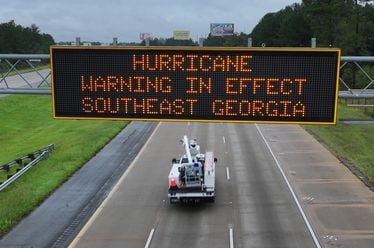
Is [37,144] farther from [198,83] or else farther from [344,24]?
[344,24]

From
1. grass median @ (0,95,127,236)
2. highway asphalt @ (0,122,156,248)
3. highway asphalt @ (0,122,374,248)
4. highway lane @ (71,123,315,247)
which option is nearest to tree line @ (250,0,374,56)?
grass median @ (0,95,127,236)

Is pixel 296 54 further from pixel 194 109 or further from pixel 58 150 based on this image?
pixel 58 150

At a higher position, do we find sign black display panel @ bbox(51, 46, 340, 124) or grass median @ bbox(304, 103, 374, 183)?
sign black display panel @ bbox(51, 46, 340, 124)

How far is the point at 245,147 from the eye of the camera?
1631 inches

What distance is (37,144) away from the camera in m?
44.4

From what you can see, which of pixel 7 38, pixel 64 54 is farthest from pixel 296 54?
pixel 7 38

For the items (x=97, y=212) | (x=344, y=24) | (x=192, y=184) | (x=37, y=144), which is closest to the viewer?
(x=97, y=212)

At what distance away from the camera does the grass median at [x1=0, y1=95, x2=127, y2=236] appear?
2573cm

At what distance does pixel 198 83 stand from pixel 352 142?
109 feet

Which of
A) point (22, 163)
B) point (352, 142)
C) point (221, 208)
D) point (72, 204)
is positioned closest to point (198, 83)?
point (221, 208)

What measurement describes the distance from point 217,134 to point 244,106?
34.4 m

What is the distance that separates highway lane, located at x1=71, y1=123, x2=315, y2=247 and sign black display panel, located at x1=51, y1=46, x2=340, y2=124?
8.05 metres

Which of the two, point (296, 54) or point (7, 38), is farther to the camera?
point (7, 38)

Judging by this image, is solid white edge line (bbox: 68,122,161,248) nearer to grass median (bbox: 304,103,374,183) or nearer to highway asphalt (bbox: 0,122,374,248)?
highway asphalt (bbox: 0,122,374,248)
